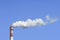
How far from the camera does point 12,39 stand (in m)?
39.1

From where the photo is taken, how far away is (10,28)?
4028cm

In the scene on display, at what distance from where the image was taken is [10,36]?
39.2m

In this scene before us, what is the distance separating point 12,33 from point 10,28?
1.25m

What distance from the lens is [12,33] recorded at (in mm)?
39375

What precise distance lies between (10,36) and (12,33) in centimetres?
59

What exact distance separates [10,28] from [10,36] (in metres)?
1.66

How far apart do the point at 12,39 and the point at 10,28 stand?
84.2 inches

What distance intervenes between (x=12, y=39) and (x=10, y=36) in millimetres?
586
